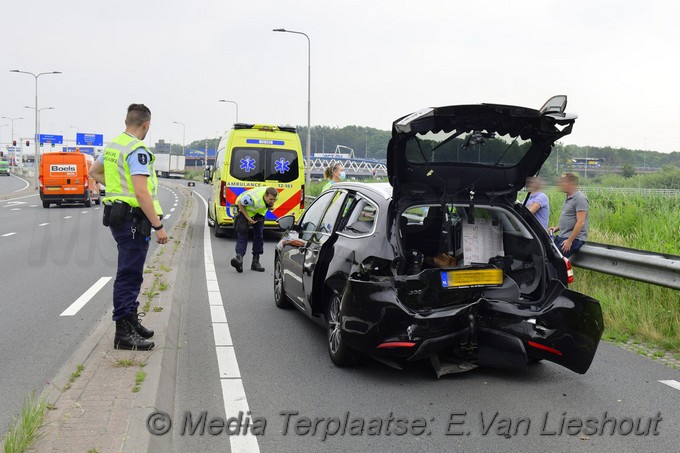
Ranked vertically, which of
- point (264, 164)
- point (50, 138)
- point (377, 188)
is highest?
point (50, 138)

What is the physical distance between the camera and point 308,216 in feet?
24.6

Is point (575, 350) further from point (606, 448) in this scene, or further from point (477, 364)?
point (606, 448)

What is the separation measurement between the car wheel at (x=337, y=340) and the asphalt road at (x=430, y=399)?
0.31 feet

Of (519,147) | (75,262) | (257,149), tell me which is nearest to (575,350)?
(519,147)

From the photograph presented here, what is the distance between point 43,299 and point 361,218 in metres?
4.68

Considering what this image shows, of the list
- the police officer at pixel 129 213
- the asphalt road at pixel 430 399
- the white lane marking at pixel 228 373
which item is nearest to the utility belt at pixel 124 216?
the police officer at pixel 129 213

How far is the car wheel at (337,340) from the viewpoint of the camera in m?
5.36

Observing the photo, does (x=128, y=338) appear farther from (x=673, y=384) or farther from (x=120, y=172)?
(x=673, y=384)

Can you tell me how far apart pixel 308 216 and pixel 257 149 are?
9.23 meters

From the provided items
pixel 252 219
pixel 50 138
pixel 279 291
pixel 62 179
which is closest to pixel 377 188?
pixel 279 291

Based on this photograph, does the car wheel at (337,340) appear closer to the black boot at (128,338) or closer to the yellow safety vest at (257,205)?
the black boot at (128,338)

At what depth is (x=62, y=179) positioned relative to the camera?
28938 mm

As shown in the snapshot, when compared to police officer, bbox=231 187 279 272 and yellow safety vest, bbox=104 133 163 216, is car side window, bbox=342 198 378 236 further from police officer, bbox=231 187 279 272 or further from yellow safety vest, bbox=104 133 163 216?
police officer, bbox=231 187 279 272

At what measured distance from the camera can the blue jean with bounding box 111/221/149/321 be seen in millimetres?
5473
